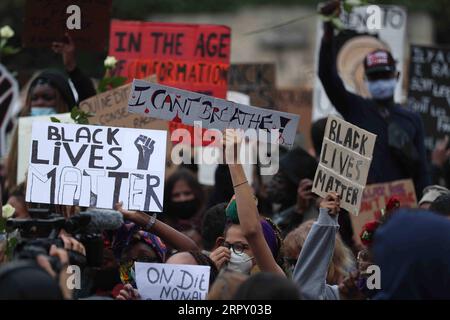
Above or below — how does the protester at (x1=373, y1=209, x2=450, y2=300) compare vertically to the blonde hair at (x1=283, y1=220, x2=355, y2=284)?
above

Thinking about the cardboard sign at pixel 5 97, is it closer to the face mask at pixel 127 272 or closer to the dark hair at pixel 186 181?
the dark hair at pixel 186 181

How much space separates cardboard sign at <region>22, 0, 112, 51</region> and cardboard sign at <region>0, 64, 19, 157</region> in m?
2.22

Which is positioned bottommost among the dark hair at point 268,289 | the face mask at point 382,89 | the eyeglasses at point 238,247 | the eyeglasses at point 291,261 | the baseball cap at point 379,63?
the eyeglasses at point 291,261

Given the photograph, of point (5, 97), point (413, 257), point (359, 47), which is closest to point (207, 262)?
point (413, 257)

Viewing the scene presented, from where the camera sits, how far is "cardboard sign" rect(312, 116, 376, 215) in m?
5.97

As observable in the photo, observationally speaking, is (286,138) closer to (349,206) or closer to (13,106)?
(349,206)

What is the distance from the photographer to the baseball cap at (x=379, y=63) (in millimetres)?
8203

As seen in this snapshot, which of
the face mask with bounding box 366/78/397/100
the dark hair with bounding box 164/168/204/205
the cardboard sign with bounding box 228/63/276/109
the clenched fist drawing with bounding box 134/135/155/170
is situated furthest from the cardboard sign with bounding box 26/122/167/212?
the cardboard sign with bounding box 228/63/276/109

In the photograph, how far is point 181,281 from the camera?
507 cm

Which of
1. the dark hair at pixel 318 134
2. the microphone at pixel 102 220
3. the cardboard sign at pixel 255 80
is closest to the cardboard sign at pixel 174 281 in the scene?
the microphone at pixel 102 220

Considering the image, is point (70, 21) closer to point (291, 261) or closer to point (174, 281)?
point (291, 261)

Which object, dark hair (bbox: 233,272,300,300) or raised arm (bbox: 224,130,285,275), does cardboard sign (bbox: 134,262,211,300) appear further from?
dark hair (bbox: 233,272,300,300)

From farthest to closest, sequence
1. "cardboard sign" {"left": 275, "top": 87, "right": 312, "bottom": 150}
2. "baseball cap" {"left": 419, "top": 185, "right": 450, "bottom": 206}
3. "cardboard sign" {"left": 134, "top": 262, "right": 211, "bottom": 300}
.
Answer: "cardboard sign" {"left": 275, "top": 87, "right": 312, "bottom": 150}
"baseball cap" {"left": 419, "top": 185, "right": 450, "bottom": 206}
"cardboard sign" {"left": 134, "top": 262, "right": 211, "bottom": 300}
